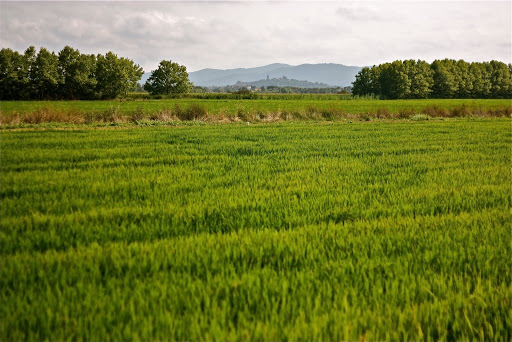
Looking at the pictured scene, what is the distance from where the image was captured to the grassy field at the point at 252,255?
2.57 metres

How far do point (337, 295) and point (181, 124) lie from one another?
21239mm

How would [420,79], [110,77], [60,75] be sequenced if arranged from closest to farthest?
[60,75]
[110,77]
[420,79]

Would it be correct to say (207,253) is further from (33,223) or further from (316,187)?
(316,187)

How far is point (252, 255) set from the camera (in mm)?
3744

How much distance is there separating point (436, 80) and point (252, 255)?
3920 inches

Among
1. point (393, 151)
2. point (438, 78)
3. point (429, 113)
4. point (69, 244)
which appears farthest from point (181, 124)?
point (438, 78)

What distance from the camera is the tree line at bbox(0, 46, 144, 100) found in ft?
181

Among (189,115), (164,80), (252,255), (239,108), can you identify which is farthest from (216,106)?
(164,80)

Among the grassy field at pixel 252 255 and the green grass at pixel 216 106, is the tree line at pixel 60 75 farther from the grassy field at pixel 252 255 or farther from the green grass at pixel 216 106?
the grassy field at pixel 252 255

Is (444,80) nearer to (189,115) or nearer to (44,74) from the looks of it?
(189,115)

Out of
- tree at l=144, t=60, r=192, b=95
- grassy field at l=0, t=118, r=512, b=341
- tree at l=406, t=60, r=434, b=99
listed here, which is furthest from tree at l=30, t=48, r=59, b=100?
tree at l=406, t=60, r=434, b=99

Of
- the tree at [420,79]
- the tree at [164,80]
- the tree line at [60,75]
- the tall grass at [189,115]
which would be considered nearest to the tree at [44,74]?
the tree line at [60,75]

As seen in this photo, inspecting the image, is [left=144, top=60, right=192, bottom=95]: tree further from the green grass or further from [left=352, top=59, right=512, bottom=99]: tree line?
[left=352, top=59, right=512, bottom=99]: tree line

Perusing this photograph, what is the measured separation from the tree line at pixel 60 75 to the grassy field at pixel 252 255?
198ft
